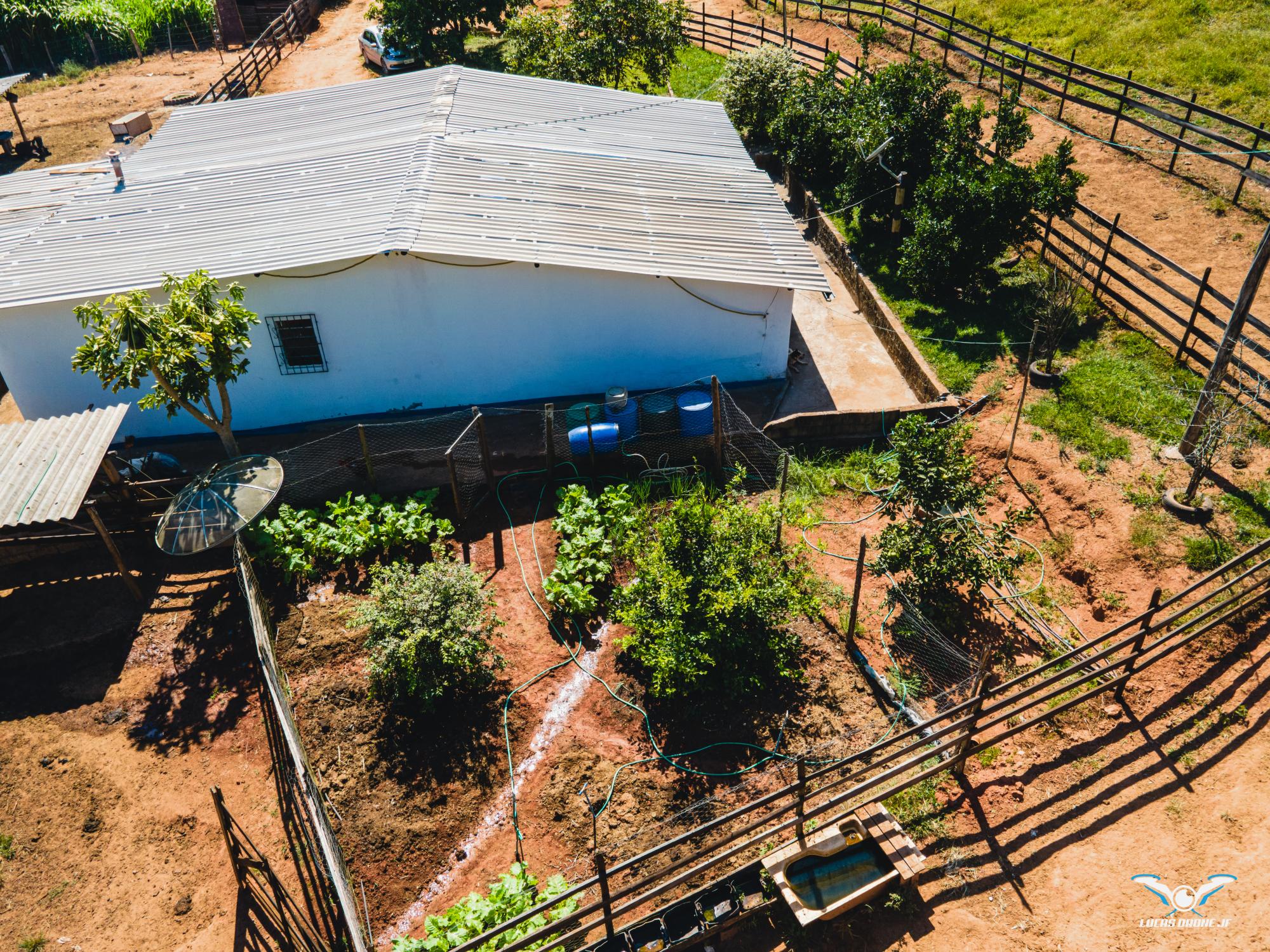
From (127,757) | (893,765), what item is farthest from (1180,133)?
(127,757)

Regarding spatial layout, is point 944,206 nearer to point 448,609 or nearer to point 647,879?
point 448,609

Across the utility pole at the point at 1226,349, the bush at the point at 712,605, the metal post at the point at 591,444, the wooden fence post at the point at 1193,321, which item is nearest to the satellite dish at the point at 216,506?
the metal post at the point at 591,444

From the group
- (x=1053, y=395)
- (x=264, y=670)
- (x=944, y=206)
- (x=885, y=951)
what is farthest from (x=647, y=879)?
(x=944, y=206)

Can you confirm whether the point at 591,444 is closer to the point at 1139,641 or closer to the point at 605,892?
the point at 605,892

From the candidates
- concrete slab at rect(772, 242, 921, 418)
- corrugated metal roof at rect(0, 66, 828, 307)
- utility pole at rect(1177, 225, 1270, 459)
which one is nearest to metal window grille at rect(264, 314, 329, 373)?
corrugated metal roof at rect(0, 66, 828, 307)

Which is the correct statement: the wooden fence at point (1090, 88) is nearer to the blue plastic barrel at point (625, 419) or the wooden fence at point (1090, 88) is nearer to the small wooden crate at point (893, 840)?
the blue plastic barrel at point (625, 419)
